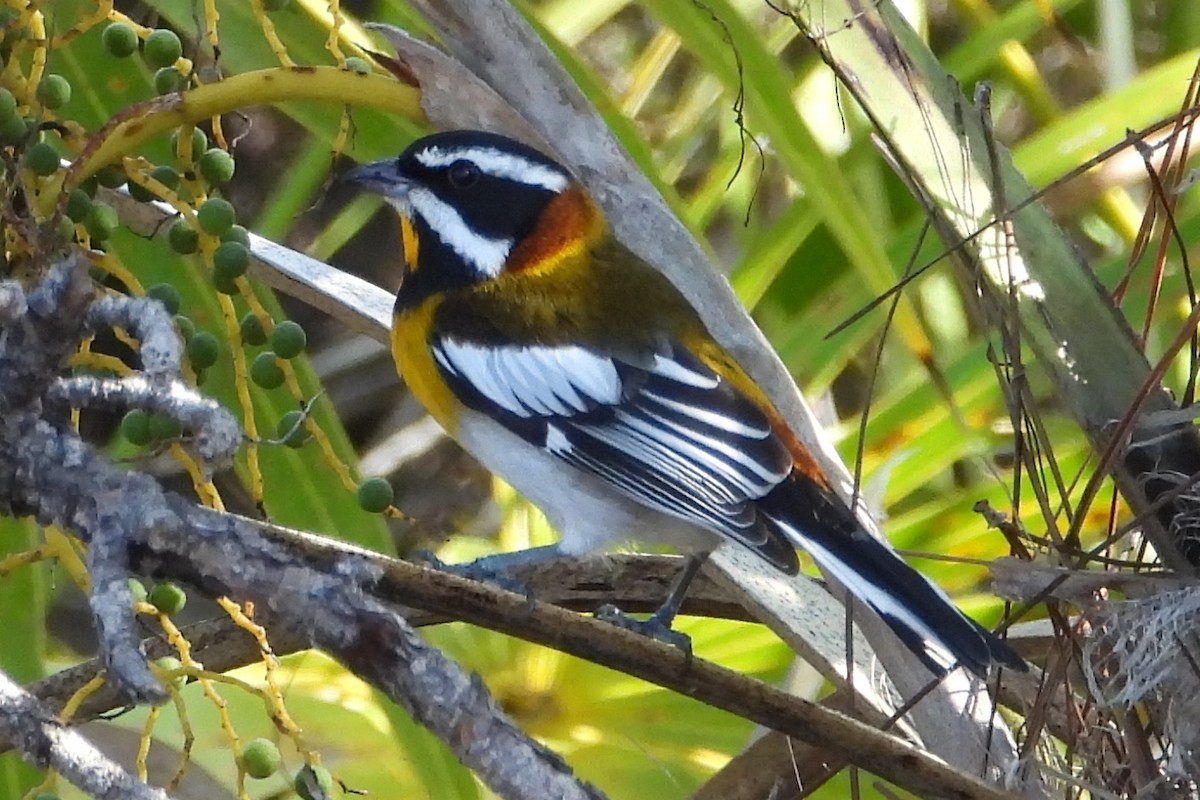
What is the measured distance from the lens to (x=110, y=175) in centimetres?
71

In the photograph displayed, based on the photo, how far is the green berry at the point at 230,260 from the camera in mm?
677

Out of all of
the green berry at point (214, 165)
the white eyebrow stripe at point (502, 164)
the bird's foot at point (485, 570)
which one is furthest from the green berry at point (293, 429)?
the white eyebrow stripe at point (502, 164)

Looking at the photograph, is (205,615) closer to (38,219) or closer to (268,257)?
(268,257)

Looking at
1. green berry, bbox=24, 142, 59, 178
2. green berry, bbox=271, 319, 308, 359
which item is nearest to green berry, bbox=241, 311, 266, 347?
green berry, bbox=271, 319, 308, 359

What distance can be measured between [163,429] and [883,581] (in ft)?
1.49

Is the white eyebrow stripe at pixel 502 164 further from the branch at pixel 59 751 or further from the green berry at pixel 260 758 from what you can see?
the branch at pixel 59 751

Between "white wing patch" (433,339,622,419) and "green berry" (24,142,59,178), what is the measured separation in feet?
1.42

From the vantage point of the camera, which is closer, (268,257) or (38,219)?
(38,219)

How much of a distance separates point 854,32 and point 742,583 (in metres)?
0.37

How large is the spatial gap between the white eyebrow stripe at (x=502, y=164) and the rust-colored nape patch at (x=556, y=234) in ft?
0.07

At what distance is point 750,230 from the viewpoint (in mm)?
1771

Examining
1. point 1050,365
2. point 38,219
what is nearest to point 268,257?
point 38,219

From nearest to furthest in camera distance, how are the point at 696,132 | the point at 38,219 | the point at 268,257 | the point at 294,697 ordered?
the point at 38,219 → the point at 268,257 → the point at 294,697 → the point at 696,132

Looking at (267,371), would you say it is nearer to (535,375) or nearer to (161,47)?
(161,47)
